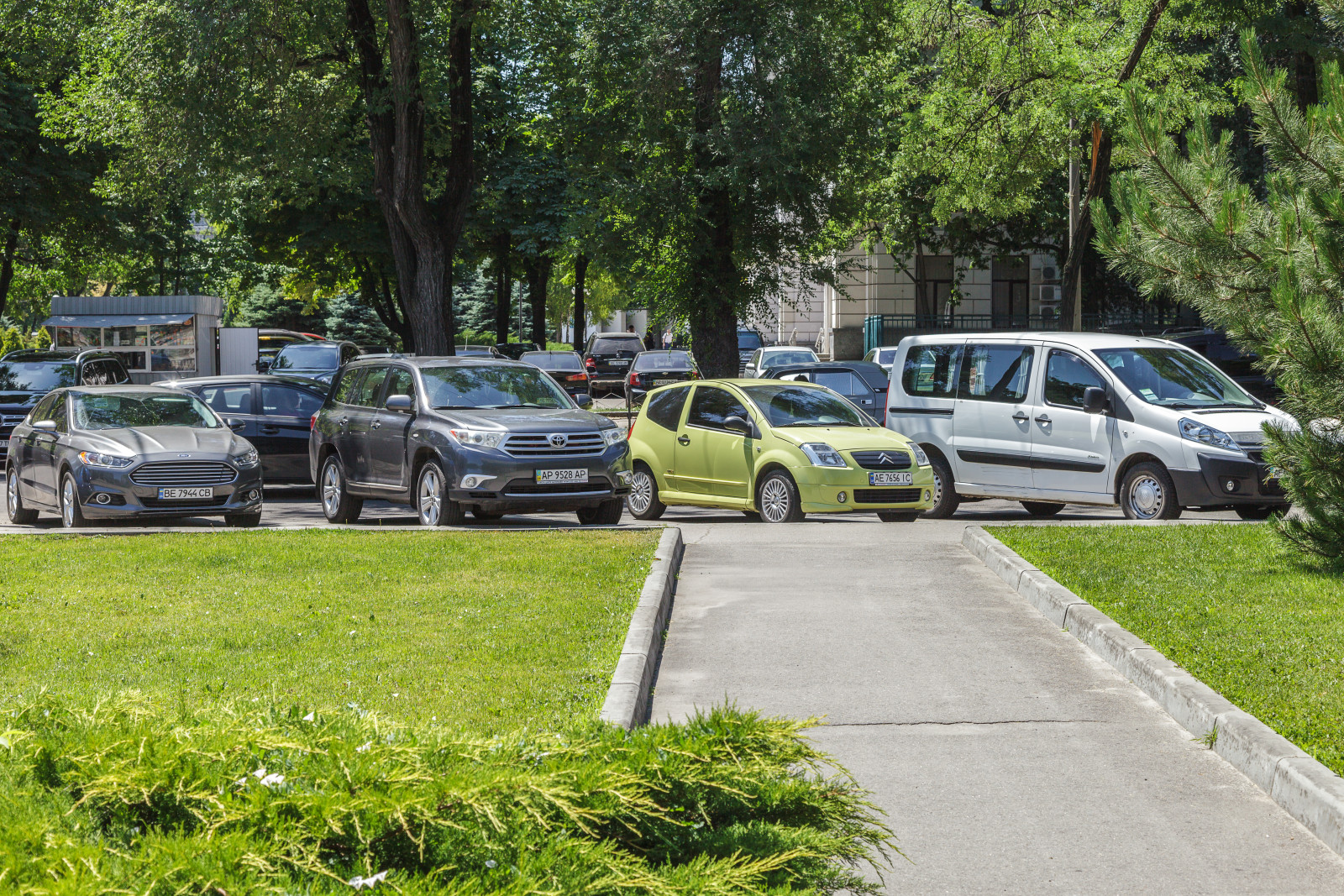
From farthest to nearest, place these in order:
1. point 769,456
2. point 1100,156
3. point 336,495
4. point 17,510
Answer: point 1100,156, point 17,510, point 336,495, point 769,456

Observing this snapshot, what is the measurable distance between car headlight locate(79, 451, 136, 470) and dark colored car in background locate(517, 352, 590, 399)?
25098 mm

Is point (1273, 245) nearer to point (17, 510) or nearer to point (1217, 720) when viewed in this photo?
point (1217, 720)

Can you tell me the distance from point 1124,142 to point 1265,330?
158 centimetres

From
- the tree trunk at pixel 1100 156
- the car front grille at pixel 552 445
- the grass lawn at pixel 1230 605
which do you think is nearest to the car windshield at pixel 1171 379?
the grass lawn at pixel 1230 605

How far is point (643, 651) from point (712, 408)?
9.30 meters

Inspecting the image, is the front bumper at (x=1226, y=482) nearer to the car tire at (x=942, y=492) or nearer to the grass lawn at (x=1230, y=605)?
the grass lawn at (x=1230, y=605)

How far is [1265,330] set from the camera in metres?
8.95

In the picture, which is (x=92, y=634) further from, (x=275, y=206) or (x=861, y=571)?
(x=275, y=206)

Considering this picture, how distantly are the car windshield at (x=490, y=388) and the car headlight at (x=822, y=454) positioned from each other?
2725mm

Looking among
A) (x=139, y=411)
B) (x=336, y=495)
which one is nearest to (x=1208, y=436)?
(x=336, y=495)

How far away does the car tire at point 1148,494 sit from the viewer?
14438 millimetres

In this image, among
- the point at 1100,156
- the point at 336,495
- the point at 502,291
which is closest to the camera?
the point at 336,495

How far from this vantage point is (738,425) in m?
16.2

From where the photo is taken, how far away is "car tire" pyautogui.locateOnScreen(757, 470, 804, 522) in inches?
612
